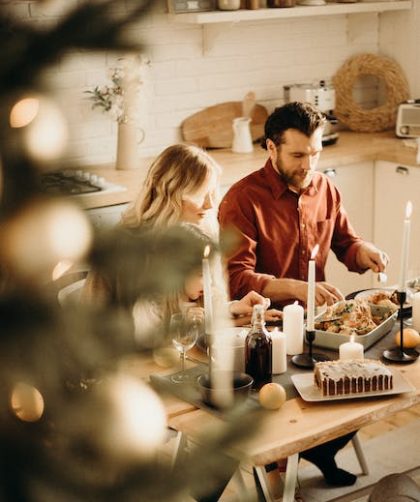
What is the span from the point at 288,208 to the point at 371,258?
1.14 feet

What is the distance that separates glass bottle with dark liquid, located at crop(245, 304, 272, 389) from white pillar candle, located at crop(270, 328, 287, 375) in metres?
0.04

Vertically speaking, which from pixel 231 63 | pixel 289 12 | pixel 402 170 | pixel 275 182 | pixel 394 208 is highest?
pixel 289 12

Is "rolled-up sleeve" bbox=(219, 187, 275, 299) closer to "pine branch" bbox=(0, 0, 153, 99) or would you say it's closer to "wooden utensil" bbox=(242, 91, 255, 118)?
"wooden utensil" bbox=(242, 91, 255, 118)

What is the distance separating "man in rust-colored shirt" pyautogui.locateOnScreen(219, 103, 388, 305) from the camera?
10.0ft

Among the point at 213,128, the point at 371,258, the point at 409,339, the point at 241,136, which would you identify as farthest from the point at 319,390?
the point at 213,128

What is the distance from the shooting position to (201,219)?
2.78m

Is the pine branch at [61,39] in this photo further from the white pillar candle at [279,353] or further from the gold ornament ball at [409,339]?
the gold ornament ball at [409,339]

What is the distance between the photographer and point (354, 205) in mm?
4609

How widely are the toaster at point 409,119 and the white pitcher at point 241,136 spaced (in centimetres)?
89

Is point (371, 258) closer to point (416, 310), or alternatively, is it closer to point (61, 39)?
point (416, 310)

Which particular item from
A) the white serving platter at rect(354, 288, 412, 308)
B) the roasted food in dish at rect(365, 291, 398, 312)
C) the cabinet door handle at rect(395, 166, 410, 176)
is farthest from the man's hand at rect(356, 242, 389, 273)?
the cabinet door handle at rect(395, 166, 410, 176)

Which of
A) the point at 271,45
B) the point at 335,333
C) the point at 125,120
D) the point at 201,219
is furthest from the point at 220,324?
the point at 271,45

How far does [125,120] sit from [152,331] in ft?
11.9

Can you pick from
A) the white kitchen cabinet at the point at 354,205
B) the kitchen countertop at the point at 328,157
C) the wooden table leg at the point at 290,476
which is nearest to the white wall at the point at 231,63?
the kitchen countertop at the point at 328,157
